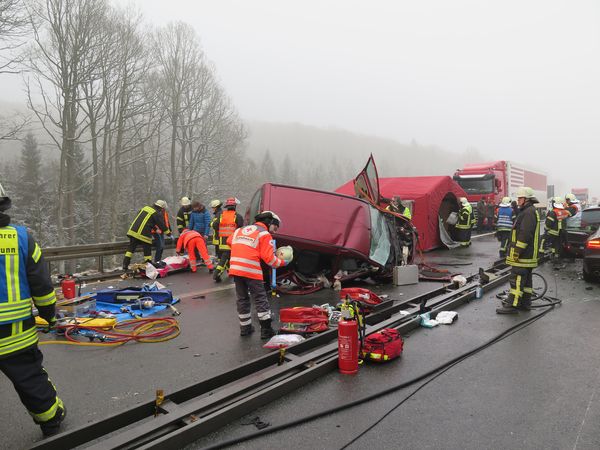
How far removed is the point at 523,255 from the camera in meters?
6.60

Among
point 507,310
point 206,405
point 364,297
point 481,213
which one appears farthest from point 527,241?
point 481,213

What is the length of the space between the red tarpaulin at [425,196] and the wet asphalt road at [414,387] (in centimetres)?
811

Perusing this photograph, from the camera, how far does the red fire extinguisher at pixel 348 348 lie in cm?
410

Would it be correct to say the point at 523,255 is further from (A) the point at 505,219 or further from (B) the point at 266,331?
(A) the point at 505,219

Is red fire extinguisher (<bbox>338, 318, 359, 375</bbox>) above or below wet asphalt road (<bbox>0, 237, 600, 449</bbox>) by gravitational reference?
above

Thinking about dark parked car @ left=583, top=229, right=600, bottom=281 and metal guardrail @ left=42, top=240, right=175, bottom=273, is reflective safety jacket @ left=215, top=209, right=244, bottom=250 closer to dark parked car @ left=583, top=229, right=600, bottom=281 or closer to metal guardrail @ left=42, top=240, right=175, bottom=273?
metal guardrail @ left=42, top=240, right=175, bottom=273

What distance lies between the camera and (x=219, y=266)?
30.9 feet

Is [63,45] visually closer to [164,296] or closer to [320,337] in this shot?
[164,296]

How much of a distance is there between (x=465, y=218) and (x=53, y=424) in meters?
14.8

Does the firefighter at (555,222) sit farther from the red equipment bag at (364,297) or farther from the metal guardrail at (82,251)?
the metal guardrail at (82,251)

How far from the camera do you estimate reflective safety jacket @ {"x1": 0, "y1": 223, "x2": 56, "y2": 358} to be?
110 inches

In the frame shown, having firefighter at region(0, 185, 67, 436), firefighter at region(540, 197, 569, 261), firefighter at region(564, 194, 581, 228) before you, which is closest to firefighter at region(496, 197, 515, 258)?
firefighter at region(540, 197, 569, 261)

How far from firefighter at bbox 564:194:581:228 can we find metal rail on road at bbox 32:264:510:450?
31.1ft

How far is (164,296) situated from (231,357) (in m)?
2.79
